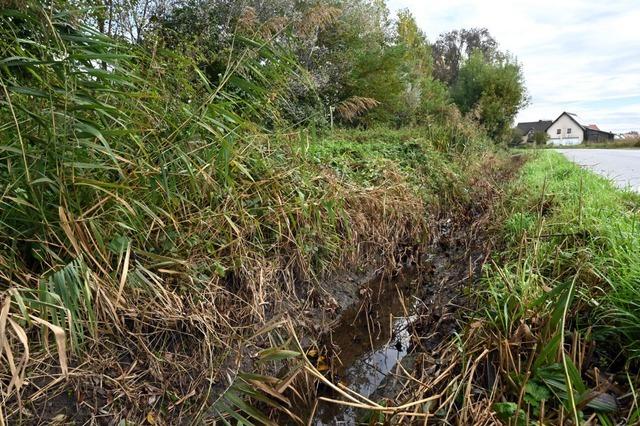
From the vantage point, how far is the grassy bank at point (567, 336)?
1.56 metres

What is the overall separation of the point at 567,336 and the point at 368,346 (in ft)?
4.23

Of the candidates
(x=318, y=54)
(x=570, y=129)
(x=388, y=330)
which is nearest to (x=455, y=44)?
(x=570, y=129)

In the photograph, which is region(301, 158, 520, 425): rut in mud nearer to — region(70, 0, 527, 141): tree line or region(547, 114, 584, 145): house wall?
region(70, 0, 527, 141): tree line

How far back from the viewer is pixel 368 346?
275 cm

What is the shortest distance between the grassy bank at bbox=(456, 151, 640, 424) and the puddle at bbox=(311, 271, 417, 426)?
680mm

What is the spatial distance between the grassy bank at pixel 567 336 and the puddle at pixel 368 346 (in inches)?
26.8

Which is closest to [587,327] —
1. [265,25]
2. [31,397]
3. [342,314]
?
[342,314]

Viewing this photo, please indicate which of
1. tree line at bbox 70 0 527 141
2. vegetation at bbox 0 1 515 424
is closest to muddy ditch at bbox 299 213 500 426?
vegetation at bbox 0 1 515 424

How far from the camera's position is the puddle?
2.16 meters

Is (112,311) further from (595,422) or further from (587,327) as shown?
A: (587,327)

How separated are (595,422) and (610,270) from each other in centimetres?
92

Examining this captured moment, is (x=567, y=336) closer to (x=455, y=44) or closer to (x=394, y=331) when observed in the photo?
(x=394, y=331)

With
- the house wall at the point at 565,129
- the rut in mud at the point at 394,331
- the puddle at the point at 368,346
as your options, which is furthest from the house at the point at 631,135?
the puddle at the point at 368,346

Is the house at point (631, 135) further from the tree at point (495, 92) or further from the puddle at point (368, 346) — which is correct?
the puddle at point (368, 346)
